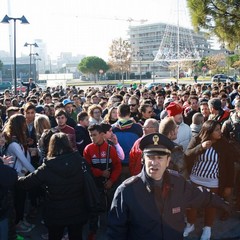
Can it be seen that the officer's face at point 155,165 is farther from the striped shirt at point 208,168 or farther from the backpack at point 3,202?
the striped shirt at point 208,168

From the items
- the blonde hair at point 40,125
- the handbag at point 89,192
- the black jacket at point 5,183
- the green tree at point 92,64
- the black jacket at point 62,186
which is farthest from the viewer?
the green tree at point 92,64

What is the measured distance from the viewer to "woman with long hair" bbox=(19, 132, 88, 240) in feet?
12.9

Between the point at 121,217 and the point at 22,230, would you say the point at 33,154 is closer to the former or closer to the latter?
the point at 22,230

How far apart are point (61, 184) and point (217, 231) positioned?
2.96 meters

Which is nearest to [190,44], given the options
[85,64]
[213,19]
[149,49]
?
[149,49]

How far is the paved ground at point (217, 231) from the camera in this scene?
18.0 ft

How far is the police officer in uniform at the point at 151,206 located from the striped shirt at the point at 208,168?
253 centimetres

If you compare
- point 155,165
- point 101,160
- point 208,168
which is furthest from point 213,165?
point 155,165

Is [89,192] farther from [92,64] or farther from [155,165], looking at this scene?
[92,64]

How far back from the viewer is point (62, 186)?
3971 millimetres

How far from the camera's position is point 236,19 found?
1238cm

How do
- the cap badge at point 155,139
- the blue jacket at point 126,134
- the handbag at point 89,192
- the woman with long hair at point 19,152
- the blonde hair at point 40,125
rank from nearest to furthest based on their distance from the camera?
1. the cap badge at point 155,139
2. the handbag at point 89,192
3. the woman with long hair at point 19,152
4. the blue jacket at point 126,134
5. the blonde hair at point 40,125

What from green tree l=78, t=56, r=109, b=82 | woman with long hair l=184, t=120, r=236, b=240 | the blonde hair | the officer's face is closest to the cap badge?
the officer's face

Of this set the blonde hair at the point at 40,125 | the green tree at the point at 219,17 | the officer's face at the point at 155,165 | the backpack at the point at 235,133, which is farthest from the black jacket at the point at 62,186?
the green tree at the point at 219,17
